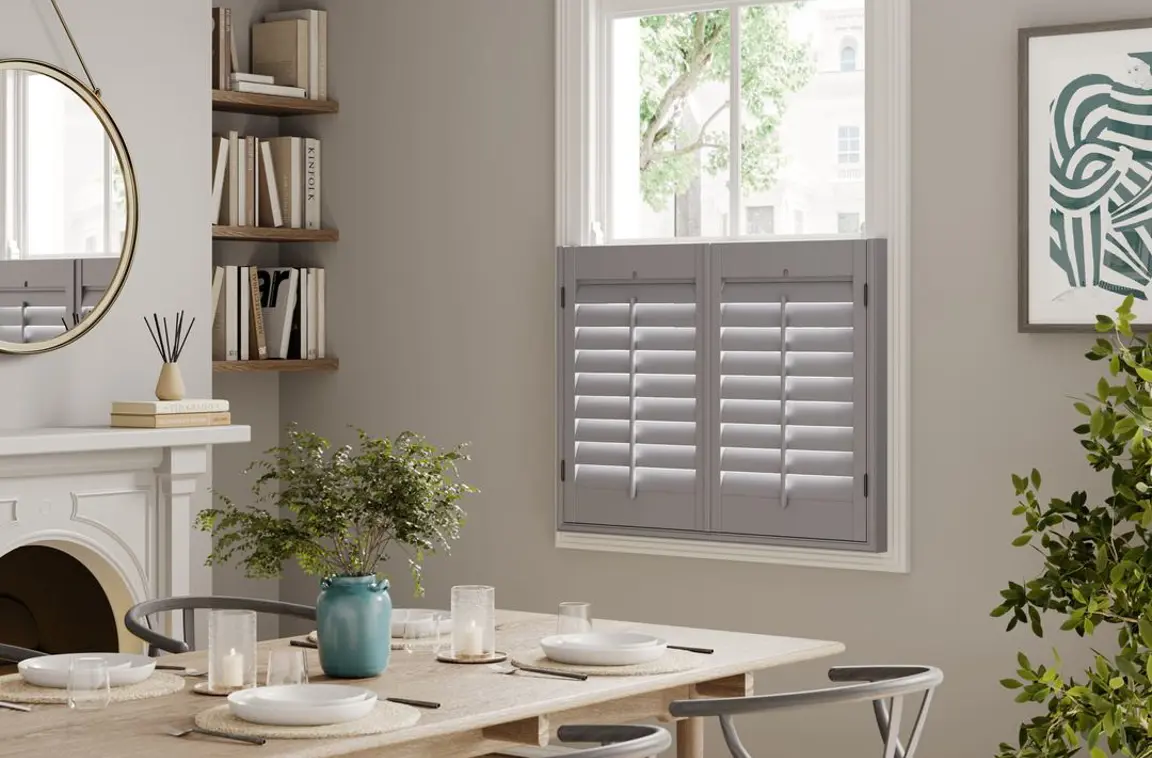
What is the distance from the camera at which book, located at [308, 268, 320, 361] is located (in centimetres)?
555

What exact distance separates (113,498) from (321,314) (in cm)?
133

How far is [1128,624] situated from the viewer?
12.1 feet

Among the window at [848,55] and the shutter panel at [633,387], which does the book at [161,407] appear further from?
the window at [848,55]

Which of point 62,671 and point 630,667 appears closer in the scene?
point 62,671

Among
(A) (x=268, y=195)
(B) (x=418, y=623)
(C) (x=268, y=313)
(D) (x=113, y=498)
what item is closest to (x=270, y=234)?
(A) (x=268, y=195)

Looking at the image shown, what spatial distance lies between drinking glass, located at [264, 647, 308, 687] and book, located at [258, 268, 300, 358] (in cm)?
278

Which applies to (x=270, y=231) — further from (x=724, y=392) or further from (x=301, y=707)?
(x=301, y=707)

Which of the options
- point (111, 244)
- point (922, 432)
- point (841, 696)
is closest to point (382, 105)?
point (111, 244)

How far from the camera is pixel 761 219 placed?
4.85 metres

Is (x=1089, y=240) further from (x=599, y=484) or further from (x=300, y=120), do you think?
(x=300, y=120)

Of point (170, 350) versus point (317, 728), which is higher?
point (170, 350)

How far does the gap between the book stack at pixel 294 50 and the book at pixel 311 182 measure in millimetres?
164

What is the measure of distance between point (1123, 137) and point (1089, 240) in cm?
27

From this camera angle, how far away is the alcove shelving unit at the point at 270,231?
5262 mm
